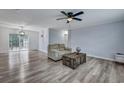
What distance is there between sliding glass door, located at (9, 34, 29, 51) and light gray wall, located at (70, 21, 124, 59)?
5448mm

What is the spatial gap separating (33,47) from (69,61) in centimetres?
649

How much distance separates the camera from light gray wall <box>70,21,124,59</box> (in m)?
5.00

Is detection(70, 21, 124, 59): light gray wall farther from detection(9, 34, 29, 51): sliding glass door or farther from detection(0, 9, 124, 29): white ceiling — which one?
detection(9, 34, 29, 51): sliding glass door

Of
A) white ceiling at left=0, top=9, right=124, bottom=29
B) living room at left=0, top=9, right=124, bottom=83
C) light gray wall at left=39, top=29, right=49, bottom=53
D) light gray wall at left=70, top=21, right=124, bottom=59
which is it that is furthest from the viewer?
light gray wall at left=39, top=29, right=49, bottom=53

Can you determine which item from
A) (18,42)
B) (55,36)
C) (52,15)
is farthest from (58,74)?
(18,42)

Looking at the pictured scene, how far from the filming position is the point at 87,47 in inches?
267

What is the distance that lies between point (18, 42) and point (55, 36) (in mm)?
3802

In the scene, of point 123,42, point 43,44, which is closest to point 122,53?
point 123,42

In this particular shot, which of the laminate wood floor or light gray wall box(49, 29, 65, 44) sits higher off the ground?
light gray wall box(49, 29, 65, 44)

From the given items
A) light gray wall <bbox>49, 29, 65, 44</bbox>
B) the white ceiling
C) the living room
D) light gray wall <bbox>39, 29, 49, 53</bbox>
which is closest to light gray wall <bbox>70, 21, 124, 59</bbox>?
the living room

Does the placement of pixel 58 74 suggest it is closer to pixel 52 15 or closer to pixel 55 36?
pixel 52 15

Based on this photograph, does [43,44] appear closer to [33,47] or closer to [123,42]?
[33,47]

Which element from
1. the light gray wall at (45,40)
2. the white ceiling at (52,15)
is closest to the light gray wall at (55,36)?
the light gray wall at (45,40)
